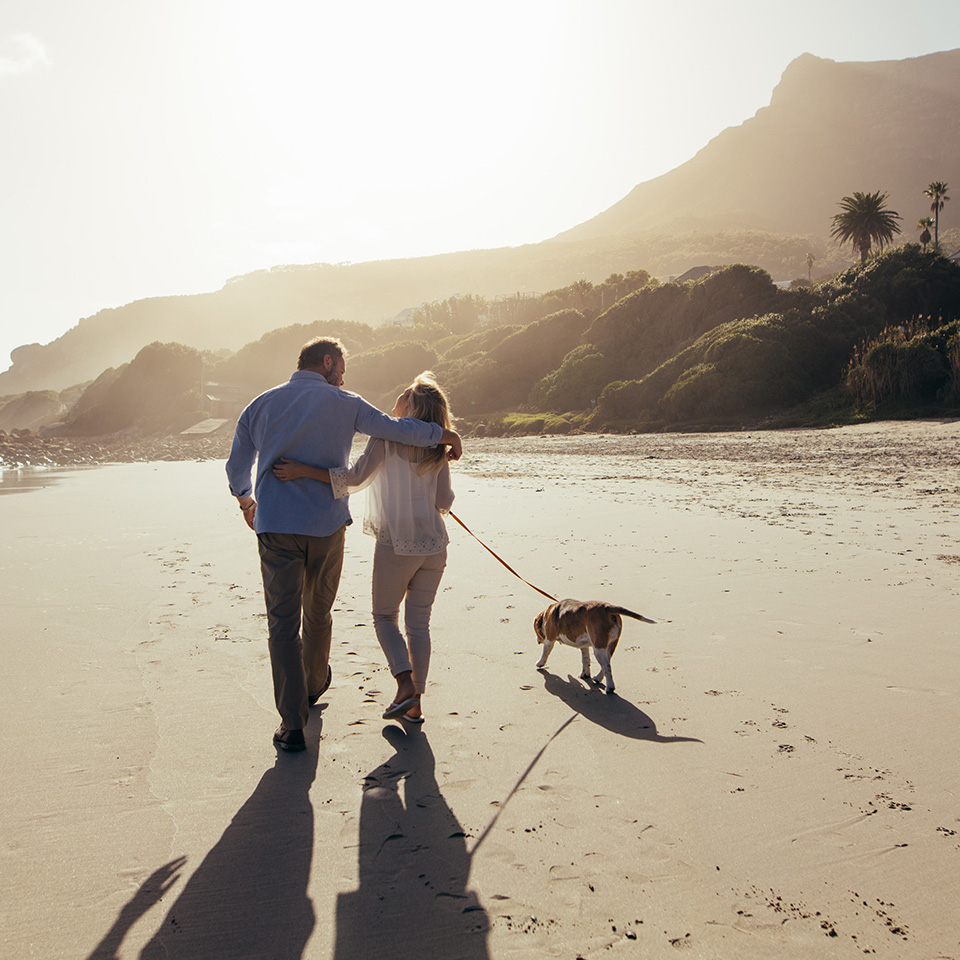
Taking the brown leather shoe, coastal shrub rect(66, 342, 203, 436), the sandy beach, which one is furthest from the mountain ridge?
the brown leather shoe

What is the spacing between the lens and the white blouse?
351 centimetres

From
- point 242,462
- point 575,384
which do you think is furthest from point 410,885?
point 575,384

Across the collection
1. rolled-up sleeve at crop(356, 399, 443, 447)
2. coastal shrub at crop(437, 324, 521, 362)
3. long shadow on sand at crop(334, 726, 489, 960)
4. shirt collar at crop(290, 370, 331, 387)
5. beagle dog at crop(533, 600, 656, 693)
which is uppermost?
coastal shrub at crop(437, 324, 521, 362)

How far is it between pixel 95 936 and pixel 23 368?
8273 inches

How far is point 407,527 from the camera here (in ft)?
11.6

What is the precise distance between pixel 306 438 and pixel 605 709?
215 centimetres

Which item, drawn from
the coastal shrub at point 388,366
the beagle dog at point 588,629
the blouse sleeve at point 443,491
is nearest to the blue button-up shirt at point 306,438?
the blouse sleeve at point 443,491

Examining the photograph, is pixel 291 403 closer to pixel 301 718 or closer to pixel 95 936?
pixel 301 718

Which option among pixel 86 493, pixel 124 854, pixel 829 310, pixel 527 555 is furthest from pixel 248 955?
pixel 829 310

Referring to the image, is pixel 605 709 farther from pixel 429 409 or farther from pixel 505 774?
pixel 429 409

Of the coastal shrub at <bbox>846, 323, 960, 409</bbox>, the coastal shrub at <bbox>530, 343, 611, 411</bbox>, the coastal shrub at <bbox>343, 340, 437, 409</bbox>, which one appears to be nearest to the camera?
the coastal shrub at <bbox>846, 323, 960, 409</bbox>

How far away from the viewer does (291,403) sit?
3.41 meters

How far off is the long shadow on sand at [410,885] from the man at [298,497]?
71cm

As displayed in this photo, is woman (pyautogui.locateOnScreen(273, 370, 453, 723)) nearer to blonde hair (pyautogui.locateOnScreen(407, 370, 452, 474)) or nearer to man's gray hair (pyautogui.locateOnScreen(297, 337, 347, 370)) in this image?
blonde hair (pyautogui.locateOnScreen(407, 370, 452, 474))
